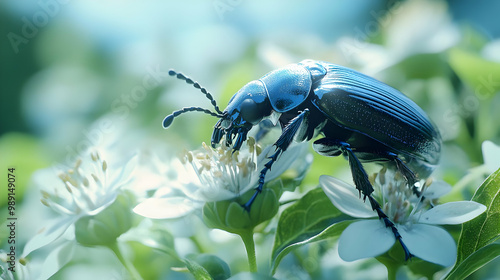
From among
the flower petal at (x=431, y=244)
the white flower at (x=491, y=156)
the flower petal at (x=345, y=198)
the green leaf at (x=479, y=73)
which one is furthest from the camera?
the green leaf at (x=479, y=73)

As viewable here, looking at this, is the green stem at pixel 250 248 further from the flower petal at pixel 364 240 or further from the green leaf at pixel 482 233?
the green leaf at pixel 482 233

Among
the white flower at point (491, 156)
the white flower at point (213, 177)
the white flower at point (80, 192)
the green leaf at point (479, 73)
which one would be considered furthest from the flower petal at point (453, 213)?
the green leaf at point (479, 73)

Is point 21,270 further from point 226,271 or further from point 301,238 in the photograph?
point 301,238

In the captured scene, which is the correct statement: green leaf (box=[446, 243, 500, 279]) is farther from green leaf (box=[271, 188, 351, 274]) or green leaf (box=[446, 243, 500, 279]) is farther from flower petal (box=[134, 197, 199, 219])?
flower petal (box=[134, 197, 199, 219])

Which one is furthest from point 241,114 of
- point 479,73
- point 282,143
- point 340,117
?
point 479,73

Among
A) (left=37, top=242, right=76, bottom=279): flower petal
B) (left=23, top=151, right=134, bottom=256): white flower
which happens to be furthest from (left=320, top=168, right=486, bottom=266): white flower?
(left=37, top=242, right=76, bottom=279): flower petal

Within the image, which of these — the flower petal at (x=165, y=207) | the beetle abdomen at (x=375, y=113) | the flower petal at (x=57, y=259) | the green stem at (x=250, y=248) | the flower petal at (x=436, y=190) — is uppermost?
the beetle abdomen at (x=375, y=113)

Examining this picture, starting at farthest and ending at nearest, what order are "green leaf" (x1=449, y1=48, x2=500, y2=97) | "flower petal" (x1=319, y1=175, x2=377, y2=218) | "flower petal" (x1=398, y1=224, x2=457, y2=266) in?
"green leaf" (x1=449, y1=48, x2=500, y2=97), "flower petal" (x1=319, y1=175, x2=377, y2=218), "flower petal" (x1=398, y1=224, x2=457, y2=266)
